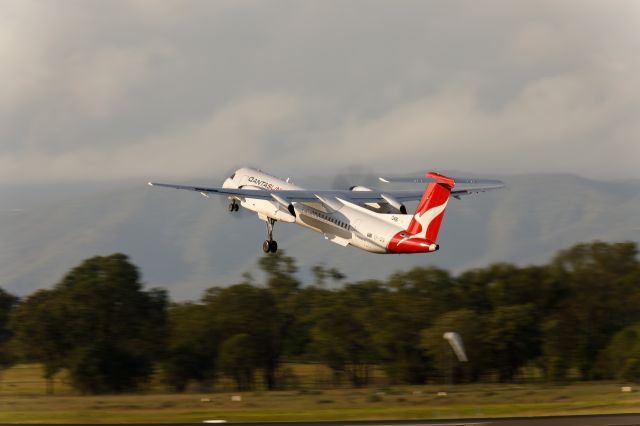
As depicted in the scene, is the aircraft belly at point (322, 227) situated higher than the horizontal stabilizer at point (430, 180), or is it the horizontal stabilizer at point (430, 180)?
the horizontal stabilizer at point (430, 180)

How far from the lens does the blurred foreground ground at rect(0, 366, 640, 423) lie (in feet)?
185

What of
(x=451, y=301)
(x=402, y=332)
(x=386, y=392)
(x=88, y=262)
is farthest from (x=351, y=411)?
(x=88, y=262)

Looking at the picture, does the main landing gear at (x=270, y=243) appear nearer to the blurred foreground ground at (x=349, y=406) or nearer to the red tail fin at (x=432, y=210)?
the blurred foreground ground at (x=349, y=406)

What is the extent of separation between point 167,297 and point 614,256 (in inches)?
1917

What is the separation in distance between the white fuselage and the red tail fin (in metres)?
1.09

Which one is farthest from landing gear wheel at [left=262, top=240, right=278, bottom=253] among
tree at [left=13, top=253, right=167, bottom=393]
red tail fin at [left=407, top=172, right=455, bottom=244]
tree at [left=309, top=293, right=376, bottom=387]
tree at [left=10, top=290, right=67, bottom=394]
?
tree at [left=10, top=290, right=67, bottom=394]

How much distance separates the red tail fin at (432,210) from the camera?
195 feet

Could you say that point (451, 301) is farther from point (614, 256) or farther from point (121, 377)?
point (121, 377)

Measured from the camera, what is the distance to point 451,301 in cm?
10244

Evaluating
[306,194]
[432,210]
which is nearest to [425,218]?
[432,210]

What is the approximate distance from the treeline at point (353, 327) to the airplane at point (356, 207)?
2475 cm

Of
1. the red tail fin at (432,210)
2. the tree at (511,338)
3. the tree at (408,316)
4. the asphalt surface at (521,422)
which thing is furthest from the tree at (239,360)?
the asphalt surface at (521,422)

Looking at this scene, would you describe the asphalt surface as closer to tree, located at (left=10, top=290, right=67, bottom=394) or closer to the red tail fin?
the red tail fin

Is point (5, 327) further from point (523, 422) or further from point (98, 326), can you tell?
point (523, 422)
